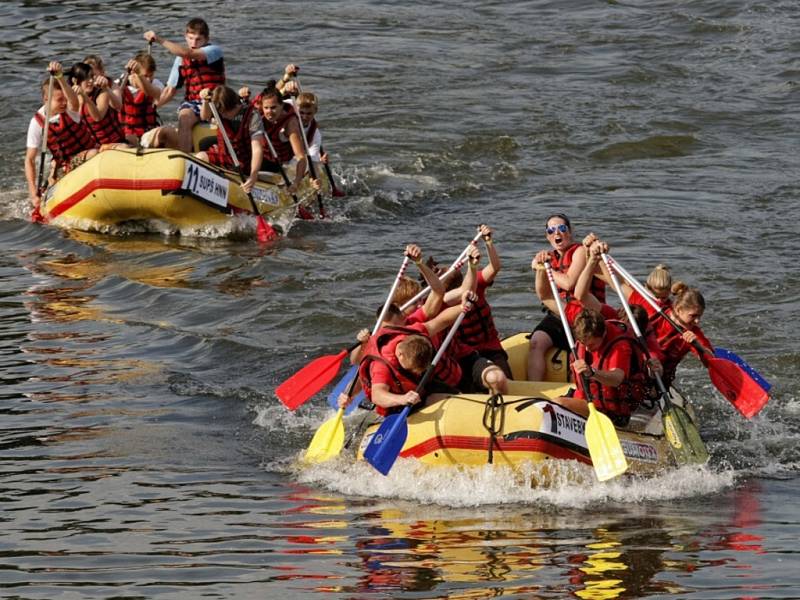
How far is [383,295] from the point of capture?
13914 mm

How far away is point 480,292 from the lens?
33.1 feet

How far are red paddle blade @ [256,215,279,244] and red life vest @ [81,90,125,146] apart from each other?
6.02ft

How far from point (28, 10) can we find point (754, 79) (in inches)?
520

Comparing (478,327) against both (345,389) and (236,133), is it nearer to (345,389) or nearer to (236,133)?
(345,389)

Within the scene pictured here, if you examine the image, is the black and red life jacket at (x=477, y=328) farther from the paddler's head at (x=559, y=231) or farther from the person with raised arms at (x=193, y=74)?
the person with raised arms at (x=193, y=74)

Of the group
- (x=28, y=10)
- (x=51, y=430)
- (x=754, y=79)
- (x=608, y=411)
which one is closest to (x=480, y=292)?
(x=608, y=411)

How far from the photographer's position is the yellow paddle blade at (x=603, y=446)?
8.62m

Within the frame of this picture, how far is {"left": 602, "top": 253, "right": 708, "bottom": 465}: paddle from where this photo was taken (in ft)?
30.8

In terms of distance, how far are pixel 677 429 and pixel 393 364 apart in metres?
1.85

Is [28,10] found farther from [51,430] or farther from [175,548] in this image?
[175,548]

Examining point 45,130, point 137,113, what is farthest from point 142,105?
point 45,130

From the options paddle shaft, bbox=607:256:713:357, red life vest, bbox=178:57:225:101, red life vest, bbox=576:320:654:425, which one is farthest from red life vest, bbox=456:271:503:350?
red life vest, bbox=178:57:225:101

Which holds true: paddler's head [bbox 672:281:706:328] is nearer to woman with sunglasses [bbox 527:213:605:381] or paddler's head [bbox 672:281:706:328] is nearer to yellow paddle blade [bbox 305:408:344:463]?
woman with sunglasses [bbox 527:213:605:381]

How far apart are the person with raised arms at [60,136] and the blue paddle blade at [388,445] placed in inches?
306
